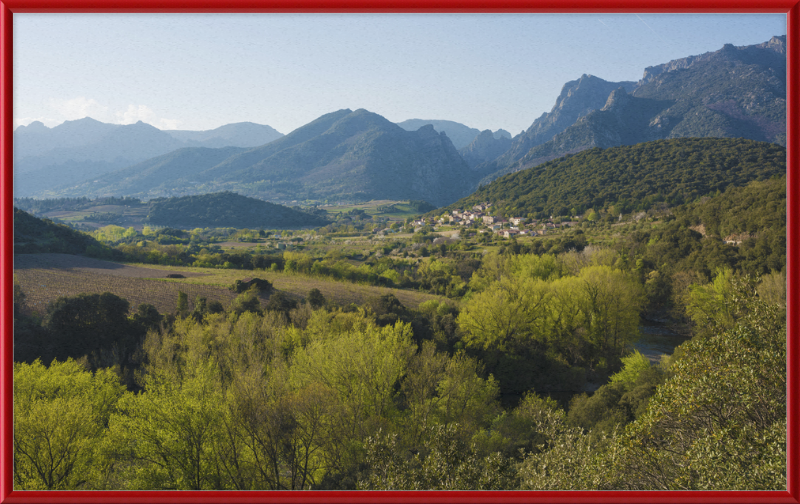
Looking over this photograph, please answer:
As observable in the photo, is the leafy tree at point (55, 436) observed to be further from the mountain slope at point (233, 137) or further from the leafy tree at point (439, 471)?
the mountain slope at point (233, 137)

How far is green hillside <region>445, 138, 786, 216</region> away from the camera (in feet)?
156

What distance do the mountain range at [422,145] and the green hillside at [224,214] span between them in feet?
56.1

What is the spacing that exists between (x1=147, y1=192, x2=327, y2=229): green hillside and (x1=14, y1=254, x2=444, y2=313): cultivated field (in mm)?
58327

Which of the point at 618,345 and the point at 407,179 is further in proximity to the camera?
the point at 407,179

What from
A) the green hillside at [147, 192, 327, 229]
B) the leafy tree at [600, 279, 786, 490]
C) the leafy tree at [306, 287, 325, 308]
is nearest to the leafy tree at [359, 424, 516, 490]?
the leafy tree at [600, 279, 786, 490]

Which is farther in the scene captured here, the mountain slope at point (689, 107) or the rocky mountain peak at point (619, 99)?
the rocky mountain peak at point (619, 99)

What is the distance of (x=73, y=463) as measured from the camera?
7.95 m

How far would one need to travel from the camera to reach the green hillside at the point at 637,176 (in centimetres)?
4756

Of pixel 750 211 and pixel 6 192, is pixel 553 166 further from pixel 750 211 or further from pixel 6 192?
pixel 6 192

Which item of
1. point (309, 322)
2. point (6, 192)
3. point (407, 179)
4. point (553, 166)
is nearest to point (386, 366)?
point (309, 322)

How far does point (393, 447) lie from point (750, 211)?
34489 millimetres

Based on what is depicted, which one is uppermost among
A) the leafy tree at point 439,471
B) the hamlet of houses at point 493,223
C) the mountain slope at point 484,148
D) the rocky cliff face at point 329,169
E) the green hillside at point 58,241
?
the mountain slope at point 484,148

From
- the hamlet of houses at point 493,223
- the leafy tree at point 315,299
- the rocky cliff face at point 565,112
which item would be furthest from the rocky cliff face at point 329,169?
the leafy tree at point 315,299
